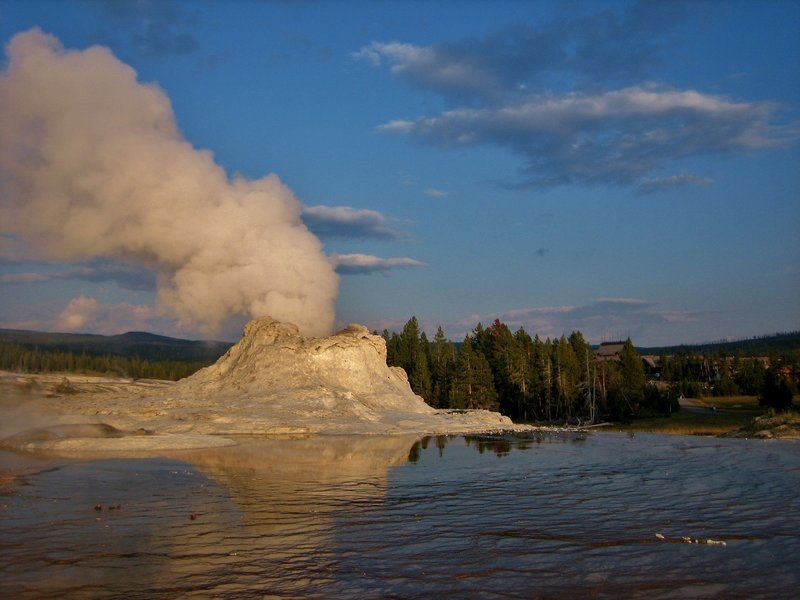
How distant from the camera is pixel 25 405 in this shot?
4184 cm

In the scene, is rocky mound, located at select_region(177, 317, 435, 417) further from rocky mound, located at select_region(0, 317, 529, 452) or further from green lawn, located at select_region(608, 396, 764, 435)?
green lawn, located at select_region(608, 396, 764, 435)

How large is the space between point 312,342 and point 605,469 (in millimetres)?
29818

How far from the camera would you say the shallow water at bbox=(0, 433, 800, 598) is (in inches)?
426

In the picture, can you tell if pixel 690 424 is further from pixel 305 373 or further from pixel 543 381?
pixel 305 373

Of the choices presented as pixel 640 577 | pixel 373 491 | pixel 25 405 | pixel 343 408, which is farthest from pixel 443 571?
pixel 25 405

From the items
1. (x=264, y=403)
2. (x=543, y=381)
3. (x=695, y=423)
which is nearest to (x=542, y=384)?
(x=543, y=381)

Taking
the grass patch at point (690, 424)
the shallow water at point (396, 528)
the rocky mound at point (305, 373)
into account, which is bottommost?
the grass patch at point (690, 424)

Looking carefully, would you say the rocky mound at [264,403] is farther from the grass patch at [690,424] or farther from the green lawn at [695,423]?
the green lawn at [695,423]

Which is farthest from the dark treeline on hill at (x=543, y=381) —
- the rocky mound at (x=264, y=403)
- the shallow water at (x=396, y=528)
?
the shallow water at (x=396, y=528)

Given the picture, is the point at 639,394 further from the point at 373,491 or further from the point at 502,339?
the point at 373,491

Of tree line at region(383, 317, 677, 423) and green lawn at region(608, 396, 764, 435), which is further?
tree line at region(383, 317, 677, 423)

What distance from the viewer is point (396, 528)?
15109 mm

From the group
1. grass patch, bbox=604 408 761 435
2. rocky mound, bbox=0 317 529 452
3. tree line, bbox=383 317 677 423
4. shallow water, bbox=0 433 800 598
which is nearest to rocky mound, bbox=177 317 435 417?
rocky mound, bbox=0 317 529 452

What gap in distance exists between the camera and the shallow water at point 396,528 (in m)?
10.8
